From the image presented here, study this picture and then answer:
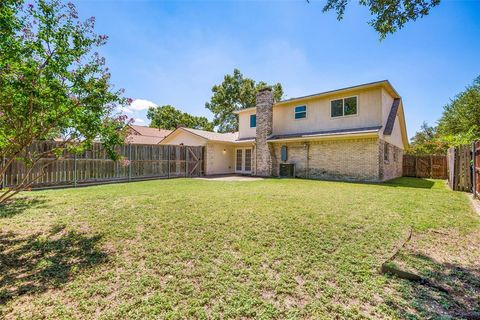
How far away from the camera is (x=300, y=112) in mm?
15594

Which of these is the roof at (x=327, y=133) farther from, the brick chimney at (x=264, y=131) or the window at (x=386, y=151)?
the window at (x=386, y=151)

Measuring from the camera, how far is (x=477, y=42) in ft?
30.2

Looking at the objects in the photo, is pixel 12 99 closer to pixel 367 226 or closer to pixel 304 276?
pixel 304 276

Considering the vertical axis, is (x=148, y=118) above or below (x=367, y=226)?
above

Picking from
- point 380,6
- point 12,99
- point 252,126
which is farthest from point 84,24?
point 252,126

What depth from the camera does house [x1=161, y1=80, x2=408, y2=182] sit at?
12.5m

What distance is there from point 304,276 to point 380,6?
17.8 ft

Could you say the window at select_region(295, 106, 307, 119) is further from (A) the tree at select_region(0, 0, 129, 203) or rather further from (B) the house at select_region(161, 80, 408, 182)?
(A) the tree at select_region(0, 0, 129, 203)

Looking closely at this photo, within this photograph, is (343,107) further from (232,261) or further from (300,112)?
(232,261)

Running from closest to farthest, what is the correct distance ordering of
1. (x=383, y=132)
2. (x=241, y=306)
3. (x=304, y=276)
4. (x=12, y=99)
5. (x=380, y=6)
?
(x=241, y=306) < (x=304, y=276) < (x=12, y=99) < (x=380, y=6) < (x=383, y=132)

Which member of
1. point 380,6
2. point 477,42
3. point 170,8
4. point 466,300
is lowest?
point 466,300

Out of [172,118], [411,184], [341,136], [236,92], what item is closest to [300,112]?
[341,136]

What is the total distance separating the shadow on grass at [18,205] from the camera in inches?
219

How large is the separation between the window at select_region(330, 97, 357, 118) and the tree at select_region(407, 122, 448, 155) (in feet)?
40.8
